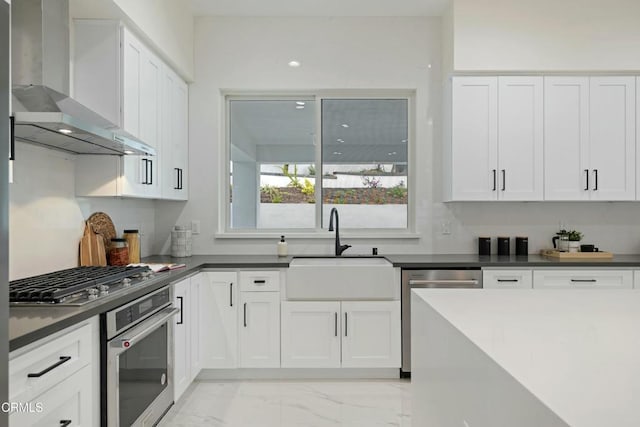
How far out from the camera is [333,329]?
129 inches

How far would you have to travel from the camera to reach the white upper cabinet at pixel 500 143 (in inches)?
141

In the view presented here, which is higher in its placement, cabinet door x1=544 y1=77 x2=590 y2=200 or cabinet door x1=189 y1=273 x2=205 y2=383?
cabinet door x1=544 y1=77 x2=590 y2=200

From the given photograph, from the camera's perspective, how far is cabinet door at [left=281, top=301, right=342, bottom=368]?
3.29m

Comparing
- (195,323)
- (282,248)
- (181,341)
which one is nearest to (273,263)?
(282,248)

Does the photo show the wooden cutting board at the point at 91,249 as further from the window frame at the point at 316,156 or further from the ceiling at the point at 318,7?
the ceiling at the point at 318,7

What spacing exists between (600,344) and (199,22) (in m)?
3.84

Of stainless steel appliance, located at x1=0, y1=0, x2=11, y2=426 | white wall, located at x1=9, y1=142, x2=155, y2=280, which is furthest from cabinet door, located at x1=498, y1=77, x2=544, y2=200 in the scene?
stainless steel appliance, located at x1=0, y1=0, x2=11, y2=426

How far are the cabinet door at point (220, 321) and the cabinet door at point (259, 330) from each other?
66 millimetres

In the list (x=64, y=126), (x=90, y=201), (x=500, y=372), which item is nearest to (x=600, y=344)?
(x=500, y=372)

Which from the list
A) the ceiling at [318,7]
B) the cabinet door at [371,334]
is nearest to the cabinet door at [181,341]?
the cabinet door at [371,334]

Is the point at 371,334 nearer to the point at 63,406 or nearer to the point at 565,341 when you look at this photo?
the point at 63,406

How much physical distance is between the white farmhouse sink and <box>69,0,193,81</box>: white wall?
1769 millimetres

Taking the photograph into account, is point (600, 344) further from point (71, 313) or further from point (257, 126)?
point (257, 126)

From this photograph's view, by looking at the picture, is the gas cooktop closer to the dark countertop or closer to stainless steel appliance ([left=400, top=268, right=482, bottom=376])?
the dark countertop
